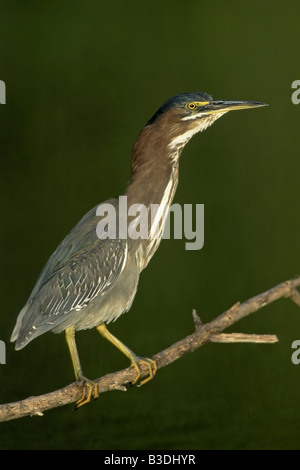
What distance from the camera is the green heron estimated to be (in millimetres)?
2057

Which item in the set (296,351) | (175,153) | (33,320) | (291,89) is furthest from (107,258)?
(291,89)

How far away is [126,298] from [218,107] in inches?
27.4

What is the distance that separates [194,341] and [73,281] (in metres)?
0.46

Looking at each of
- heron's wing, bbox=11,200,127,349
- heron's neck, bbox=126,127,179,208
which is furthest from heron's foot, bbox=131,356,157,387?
heron's neck, bbox=126,127,179,208

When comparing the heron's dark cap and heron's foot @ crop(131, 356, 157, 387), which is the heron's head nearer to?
the heron's dark cap

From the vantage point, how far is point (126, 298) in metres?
2.09

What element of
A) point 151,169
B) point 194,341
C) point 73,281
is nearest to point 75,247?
point 73,281

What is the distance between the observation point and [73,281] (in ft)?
6.84

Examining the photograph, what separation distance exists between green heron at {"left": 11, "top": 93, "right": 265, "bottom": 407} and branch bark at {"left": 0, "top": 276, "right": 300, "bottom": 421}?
0.21ft

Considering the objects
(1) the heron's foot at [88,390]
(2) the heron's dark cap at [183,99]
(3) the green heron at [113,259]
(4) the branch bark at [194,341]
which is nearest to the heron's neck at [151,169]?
(3) the green heron at [113,259]

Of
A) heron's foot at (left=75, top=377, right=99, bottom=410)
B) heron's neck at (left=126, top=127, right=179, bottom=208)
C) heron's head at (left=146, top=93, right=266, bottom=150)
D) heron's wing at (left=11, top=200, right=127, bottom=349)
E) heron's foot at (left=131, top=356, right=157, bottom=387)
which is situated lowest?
heron's foot at (left=75, top=377, right=99, bottom=410)

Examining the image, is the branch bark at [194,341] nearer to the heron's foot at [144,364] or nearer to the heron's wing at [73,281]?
the heron's foot at [144,364]

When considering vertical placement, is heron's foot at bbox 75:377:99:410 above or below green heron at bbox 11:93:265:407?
below

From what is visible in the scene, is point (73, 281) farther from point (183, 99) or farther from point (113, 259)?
point (183, 99)
